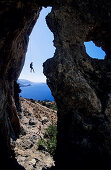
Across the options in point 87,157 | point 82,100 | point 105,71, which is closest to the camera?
point 87,157

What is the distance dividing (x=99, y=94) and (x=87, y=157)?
453 cm

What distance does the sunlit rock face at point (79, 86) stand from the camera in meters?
7.49

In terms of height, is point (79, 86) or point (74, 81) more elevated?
point (74, 81)

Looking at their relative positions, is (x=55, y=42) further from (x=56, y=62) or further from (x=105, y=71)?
(x=105, y=71)

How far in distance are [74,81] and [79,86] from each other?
1.71 feet

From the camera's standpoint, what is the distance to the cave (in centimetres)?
739

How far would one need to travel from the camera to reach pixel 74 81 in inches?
330

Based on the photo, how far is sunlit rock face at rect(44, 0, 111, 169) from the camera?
749 cm

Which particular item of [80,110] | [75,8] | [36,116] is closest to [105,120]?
[80,110]

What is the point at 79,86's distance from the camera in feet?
27.3

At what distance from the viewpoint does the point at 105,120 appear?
776cm

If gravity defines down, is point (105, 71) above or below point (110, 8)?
below

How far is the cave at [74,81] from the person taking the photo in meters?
7.39

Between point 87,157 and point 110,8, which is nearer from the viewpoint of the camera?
point 87,157
